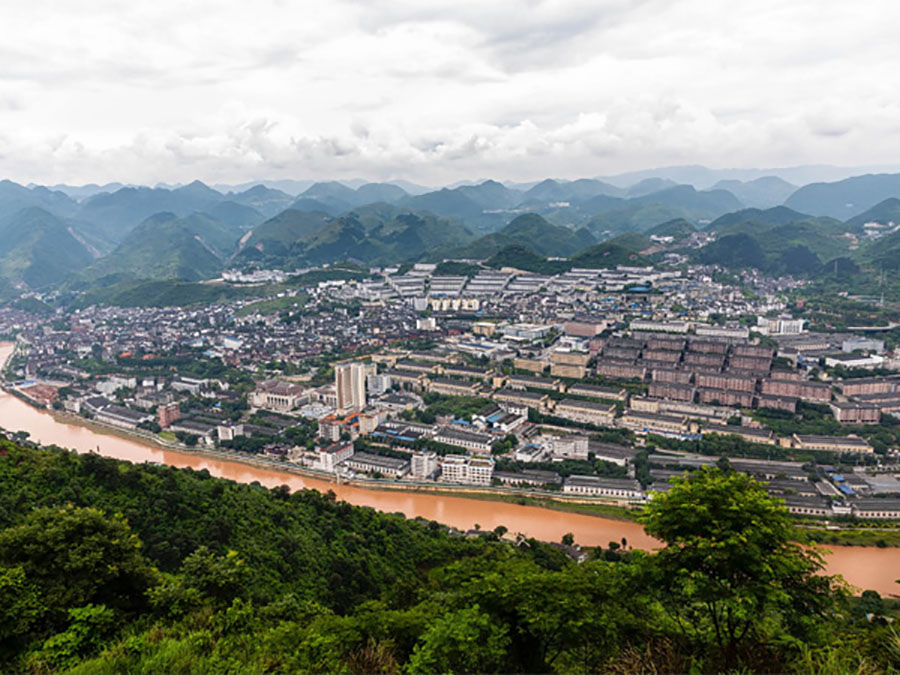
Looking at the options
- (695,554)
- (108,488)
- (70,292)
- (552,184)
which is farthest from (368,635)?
(552,184)

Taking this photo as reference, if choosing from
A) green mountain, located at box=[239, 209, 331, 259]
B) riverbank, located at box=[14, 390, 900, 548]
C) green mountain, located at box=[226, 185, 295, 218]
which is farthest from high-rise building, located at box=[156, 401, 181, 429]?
green mountain, located at box=[226, 185, 295, 218]

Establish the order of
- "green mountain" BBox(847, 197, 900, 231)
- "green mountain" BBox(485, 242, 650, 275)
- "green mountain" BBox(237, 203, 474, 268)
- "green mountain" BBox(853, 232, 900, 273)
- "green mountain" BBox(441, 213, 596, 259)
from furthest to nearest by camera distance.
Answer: "green mountain" BBox(237, 203, 474, 268)
"green mountain" BBox(847, 197, 900, 231)
"green mountain" BBox(441, 213, 596, 259)
"green mountain" BBox(485, 242, 650, 275)
"green mountain" BBox(853, 232, 900, 273)

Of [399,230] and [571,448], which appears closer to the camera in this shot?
[571,448]

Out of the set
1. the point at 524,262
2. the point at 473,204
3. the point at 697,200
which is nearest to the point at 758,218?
the point at 524,262

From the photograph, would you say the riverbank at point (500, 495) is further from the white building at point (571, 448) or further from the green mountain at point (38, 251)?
the green mountain at point (38, 251)

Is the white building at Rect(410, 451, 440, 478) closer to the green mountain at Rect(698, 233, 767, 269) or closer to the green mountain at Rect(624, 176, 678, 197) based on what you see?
the green mountain at Rect(698, 233, 767, 269)

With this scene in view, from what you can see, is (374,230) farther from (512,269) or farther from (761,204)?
(761,204)

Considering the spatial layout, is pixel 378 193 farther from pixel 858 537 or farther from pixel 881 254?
pixel 858 537
